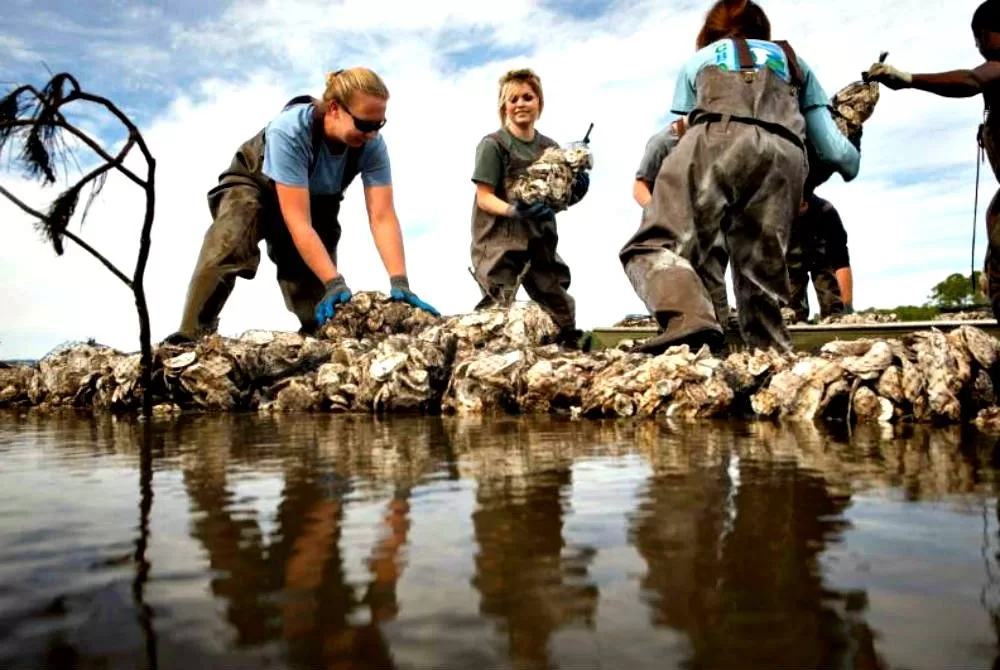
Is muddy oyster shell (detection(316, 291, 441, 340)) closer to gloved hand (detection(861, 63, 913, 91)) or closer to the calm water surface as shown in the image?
gloved hand (detection(861, 63, 913, 91))

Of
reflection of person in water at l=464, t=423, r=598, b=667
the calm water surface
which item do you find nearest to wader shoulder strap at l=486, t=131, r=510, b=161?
the calm water surface

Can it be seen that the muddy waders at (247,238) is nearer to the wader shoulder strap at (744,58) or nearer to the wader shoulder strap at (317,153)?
Result: the wader shoulder strap at (317,153)

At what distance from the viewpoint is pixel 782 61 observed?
4285mm

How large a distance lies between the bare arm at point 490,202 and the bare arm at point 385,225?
0.81 meters

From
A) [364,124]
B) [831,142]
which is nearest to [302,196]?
[364,124]

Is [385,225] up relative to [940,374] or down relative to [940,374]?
up

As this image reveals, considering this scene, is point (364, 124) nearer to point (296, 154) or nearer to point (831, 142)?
point (296, 154)

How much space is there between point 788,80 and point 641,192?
1.97m

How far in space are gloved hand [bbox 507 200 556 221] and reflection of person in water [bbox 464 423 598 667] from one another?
14.4ft

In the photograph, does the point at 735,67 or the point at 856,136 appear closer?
the point at 735,67

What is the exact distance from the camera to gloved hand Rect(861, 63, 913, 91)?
392 cm

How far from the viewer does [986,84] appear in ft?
13.0

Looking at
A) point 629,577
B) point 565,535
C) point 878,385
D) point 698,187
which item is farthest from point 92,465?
point 698,187

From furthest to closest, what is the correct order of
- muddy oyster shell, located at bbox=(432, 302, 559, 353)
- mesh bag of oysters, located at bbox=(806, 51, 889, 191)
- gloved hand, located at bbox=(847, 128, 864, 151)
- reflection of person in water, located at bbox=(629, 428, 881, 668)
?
gloved hand, located at bbox=(847, 128, 864, 151) < mesh bag of oysters, located at bbox=(806, 51, 889, 191) < muddy oyster shell, located at bbox=(432, 302, 559, 353) < reflection of person in water, located at bbox=(629, 428, 881, 668)
